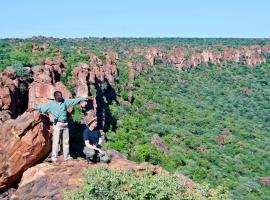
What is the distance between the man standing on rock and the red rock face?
58cm

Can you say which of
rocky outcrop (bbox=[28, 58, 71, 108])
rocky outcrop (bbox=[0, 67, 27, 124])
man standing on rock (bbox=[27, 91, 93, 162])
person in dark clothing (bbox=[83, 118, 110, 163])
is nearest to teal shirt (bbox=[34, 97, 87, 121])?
man standing on rock (bbox=[27, 91, 93, 162])

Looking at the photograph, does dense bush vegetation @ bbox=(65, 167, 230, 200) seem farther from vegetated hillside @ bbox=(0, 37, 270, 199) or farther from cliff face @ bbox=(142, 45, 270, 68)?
cliff face @ bbox=(142, 45, 270, 68)

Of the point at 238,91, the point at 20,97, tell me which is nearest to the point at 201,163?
the point at 20,97

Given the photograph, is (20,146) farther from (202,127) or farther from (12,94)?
(202,127)

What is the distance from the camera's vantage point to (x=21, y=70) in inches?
1230

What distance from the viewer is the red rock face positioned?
664 inches

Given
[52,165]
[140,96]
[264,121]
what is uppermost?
[52,165]

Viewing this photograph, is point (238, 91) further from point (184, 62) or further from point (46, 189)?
point (46, 189)

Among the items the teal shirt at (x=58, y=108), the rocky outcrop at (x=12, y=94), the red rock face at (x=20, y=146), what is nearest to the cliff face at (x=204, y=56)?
the rocky outcrop at (x=12, y=94)

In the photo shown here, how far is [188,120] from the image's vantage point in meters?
54.8

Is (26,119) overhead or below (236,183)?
overhead

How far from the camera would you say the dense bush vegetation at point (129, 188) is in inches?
541

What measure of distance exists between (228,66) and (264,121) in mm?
33508

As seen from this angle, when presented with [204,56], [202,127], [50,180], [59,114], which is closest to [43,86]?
[59,114]
